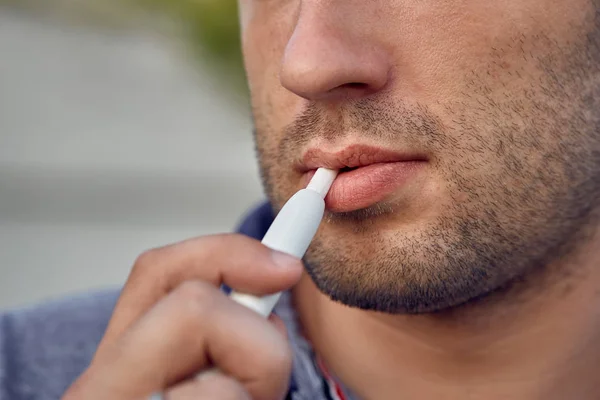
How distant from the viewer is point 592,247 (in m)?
1.34

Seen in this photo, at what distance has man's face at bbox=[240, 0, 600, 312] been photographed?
3.68ft

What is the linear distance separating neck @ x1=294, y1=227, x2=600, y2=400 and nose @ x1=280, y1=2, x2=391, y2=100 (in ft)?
1.51

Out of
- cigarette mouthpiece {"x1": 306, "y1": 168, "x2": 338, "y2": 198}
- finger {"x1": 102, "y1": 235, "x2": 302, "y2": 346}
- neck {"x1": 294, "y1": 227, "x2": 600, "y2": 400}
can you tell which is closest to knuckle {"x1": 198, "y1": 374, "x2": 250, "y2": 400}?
finger {"x1": 102, "y1": 235, "x2": 302, "y2": 346}

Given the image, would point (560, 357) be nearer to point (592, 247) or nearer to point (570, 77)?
point (592, 247)

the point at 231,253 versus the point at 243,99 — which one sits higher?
the point at 231,253

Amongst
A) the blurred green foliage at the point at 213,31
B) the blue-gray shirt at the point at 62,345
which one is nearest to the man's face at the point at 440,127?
the blue-gray shirt at the point at 62,345

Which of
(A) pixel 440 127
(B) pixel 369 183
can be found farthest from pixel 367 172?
(A) pixel 440 127

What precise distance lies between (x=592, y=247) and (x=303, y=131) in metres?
0.56

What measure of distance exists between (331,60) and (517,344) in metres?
0.62

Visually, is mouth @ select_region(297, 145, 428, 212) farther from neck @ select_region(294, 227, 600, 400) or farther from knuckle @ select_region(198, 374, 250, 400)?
knuckle @ select_region(198, 374, 250, 400)

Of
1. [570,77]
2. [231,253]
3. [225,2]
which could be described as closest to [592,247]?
[570,77]

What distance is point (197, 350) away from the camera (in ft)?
2.57

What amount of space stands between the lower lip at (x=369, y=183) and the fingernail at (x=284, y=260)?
0.32 metres

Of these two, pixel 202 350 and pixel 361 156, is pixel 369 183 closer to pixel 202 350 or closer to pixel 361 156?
pixel 361 156
